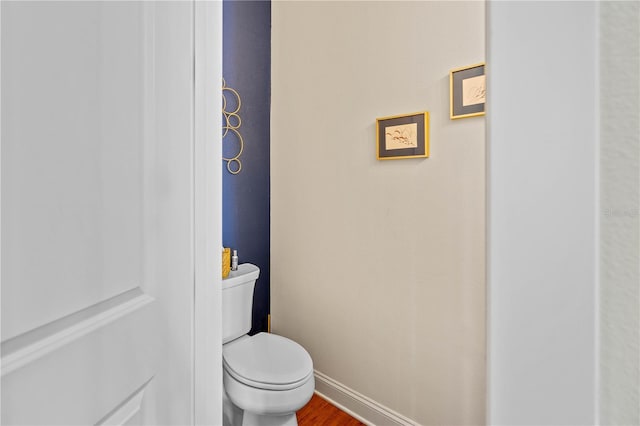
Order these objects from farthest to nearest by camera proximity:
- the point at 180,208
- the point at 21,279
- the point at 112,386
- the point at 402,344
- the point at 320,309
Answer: the point at 320,309 → the point at 402,344 → the point at 180,208 → the point at 112,386 → the point at 21,279

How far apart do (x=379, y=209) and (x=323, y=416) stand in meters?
1.12

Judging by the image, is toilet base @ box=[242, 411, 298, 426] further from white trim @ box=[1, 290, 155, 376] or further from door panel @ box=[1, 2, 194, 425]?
white trim @ box=[1, 290, 155, 376]

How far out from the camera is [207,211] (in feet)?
2.41

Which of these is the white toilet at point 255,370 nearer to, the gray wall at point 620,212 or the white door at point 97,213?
the white door at point 97,213

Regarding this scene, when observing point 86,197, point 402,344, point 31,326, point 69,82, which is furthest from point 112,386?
point 402,344

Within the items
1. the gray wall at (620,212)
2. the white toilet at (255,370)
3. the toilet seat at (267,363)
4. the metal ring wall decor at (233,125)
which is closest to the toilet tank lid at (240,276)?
the white toilet at (255,370)

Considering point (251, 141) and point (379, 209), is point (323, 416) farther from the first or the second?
point (251, 141)

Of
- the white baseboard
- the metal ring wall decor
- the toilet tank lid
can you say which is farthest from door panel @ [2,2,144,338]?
the white baseboard

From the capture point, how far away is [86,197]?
438 mm

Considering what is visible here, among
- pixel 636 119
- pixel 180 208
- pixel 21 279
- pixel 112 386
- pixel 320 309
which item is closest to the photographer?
pixel 636 119

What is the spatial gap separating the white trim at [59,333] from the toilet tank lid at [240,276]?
3.55 ft

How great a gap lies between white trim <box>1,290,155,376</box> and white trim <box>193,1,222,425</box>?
0.21m

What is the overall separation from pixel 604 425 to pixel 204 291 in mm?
684

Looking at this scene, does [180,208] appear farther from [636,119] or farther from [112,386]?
[636,119]
